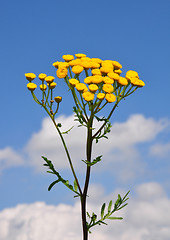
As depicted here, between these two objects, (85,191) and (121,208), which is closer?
(85,191)

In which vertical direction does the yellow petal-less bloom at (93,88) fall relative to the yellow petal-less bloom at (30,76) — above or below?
below

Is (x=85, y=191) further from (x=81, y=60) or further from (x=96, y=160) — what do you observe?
(x=81, y=60)

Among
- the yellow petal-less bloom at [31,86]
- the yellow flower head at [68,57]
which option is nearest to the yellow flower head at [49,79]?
the yellow petal-less bloom at [31,86]

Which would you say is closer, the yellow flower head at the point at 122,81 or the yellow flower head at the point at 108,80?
the yellow flower head at the point at 108,80

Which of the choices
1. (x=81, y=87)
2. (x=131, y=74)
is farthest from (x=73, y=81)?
(x=131, y=74)

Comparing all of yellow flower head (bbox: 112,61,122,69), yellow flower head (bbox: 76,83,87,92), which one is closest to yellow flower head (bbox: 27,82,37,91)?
yellow flower head (bbox: 76,83,87,92)

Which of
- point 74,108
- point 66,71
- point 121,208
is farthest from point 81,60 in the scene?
point 121,208

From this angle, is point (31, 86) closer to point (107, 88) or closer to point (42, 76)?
point (42, 76)

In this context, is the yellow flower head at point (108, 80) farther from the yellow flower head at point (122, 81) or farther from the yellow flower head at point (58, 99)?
the yellow flower head at point (58, 99)
